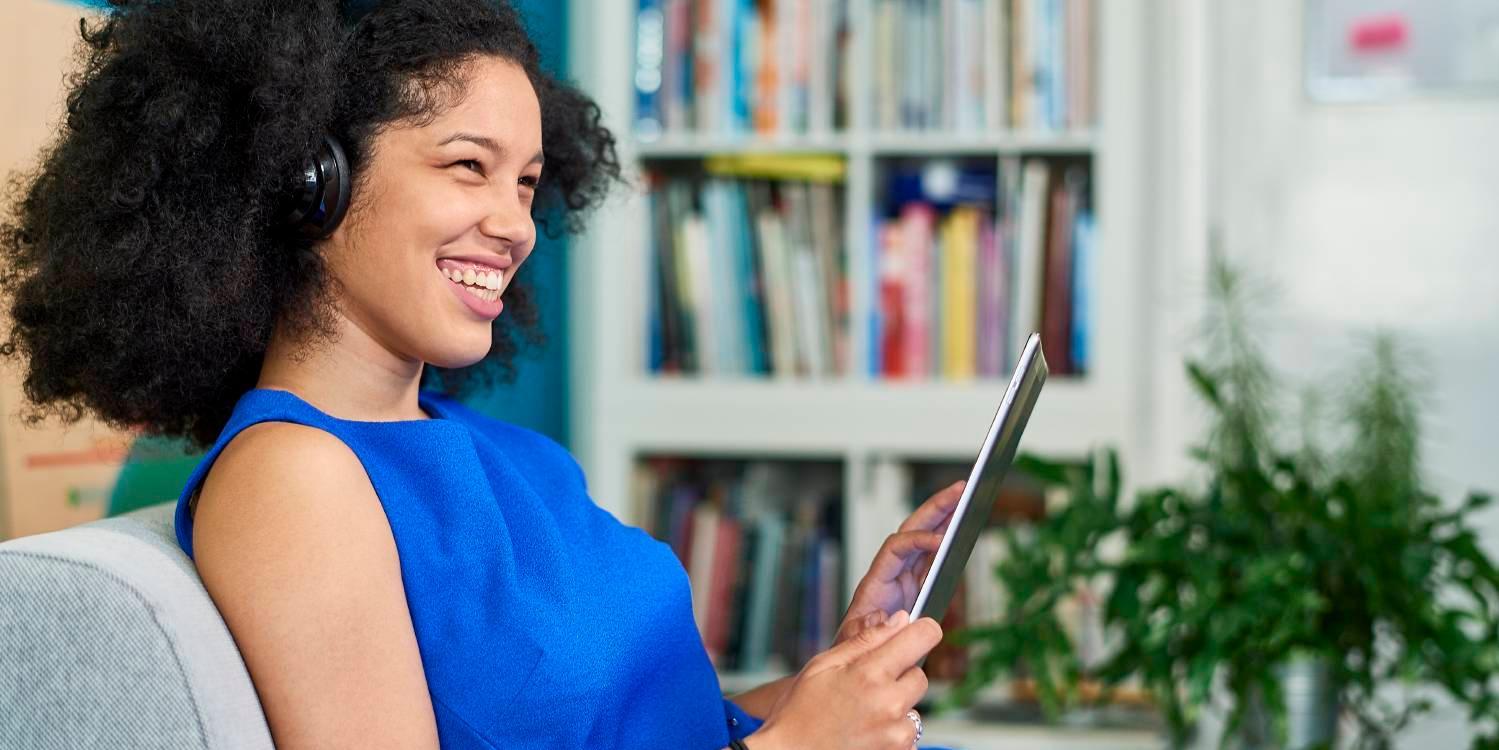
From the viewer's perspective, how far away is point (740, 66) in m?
2.62

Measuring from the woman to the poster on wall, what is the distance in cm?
189

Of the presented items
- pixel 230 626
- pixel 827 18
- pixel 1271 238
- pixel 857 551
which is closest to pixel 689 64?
pixel 827 18

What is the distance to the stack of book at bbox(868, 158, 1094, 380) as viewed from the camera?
2.53 meters

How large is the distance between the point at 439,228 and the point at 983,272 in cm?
165

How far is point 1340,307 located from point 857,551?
0.97 meters

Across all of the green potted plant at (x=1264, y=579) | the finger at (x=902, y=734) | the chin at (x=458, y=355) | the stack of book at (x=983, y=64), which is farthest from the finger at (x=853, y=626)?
the stack of book at (x=983, y=64)

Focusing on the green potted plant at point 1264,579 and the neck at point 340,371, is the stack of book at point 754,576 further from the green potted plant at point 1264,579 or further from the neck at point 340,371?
the neck at point 340,371

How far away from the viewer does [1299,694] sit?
2.02 m

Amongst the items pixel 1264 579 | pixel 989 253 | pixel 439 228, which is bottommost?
pixel 1264 579

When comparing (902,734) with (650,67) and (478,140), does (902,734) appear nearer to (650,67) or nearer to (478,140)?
(478,140)

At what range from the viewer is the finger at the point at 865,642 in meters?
1.04

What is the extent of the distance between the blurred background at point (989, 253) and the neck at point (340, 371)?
1350 mm

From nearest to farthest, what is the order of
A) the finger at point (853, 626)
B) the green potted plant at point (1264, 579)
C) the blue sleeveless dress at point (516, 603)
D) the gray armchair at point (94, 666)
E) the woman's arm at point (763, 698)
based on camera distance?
1. the gray armchair at point (94, 666)
2. the blue sleeveless dress at point (516, 603)
3. the finger at point (853, 626)
4. the woman's arm at point (763, 698)
5. the green potted plant at point (1264, 579)

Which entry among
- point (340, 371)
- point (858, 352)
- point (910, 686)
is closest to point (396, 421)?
point (340, 371)
